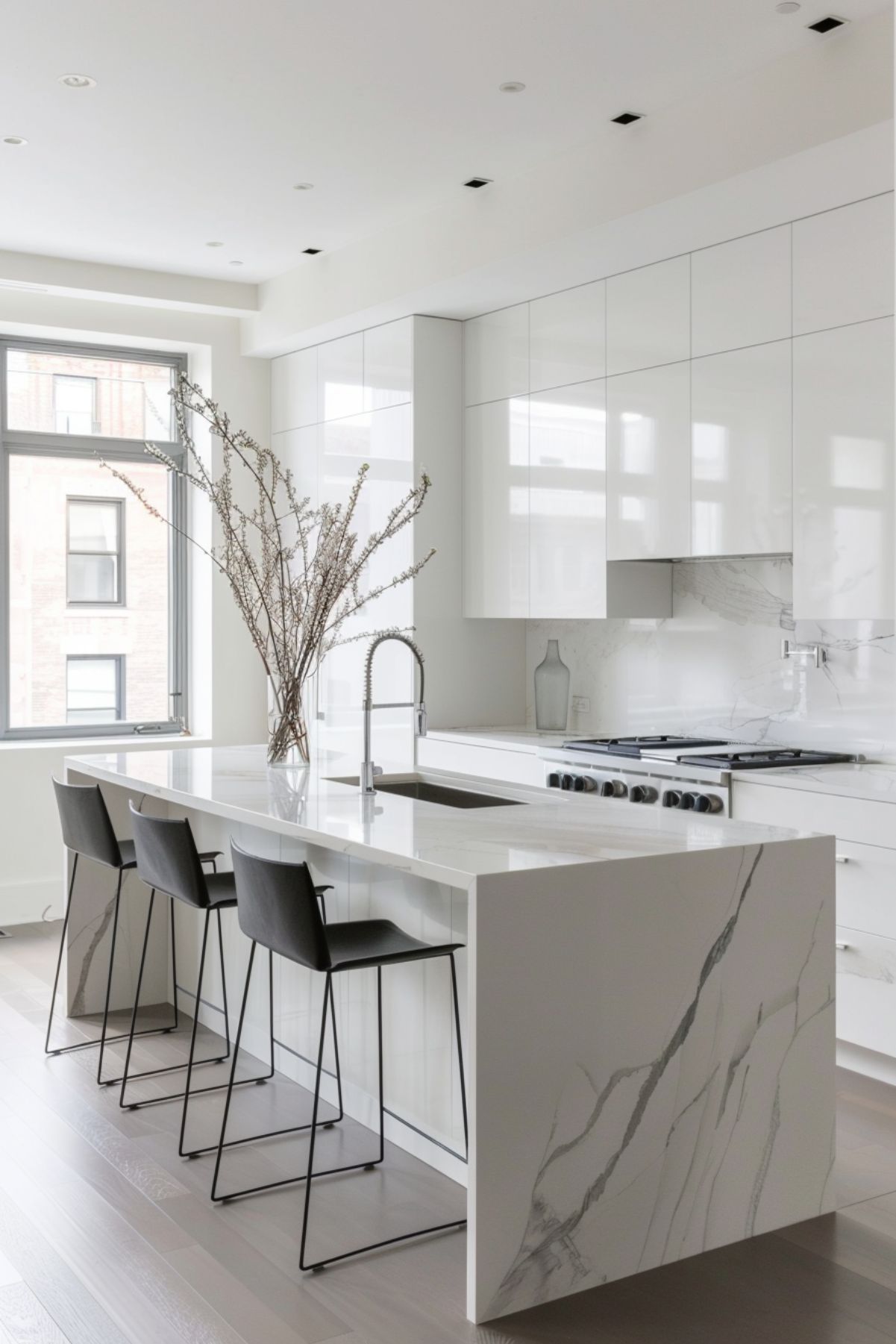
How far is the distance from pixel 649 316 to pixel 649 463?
54cm

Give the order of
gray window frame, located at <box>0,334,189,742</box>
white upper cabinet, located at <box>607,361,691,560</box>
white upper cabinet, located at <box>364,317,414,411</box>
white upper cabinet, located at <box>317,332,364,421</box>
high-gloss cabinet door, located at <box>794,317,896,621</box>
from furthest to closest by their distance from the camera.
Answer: gray window frame, located at <box>0,334,189,742</box> → white upper cabinet, located at <box>317,332,364,421</box> → white upper cabinet, located at <box>364,317,414,411</box> → white upper cabinet, located at <box>607,361,691,560</box> → high-gloss cabinet door, located at <box>794,317,896,621</box>

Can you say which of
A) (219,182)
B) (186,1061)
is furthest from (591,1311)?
(219,182)

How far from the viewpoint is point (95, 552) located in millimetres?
6738

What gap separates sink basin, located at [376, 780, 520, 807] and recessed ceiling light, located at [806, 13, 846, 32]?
2.27 meters

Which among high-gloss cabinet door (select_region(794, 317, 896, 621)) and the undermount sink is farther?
high-gloss cabinet door (select_region(794, 317, 896, 621))

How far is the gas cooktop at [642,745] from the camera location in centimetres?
475

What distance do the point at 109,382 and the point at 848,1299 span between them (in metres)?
5.59

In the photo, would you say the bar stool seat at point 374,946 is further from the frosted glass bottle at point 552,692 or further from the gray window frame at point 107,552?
the gray window frame at point 107,552

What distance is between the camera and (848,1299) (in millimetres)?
2617

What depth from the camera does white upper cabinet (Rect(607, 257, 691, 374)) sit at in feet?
15.3

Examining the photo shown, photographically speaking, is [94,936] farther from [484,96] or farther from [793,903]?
[484,96]

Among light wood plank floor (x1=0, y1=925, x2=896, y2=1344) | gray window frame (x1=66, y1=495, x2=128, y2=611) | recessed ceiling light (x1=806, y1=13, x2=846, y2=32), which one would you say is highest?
recessed ceiling light (x1=806, y1=13, x2=846, y2=32)

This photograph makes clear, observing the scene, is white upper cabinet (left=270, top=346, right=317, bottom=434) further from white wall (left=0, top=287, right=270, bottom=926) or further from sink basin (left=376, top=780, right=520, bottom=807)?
sink basin (left=376, top=780, right=520, bottom=807)

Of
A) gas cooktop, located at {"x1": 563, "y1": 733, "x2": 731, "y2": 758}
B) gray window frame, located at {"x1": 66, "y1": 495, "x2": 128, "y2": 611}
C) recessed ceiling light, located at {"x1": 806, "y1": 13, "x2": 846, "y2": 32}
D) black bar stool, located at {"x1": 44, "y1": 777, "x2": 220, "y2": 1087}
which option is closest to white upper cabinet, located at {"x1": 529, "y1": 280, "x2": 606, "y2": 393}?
gas cooktop, located at {"x1": 563, "y1": 733, "x2": 731, "y2": 758}
